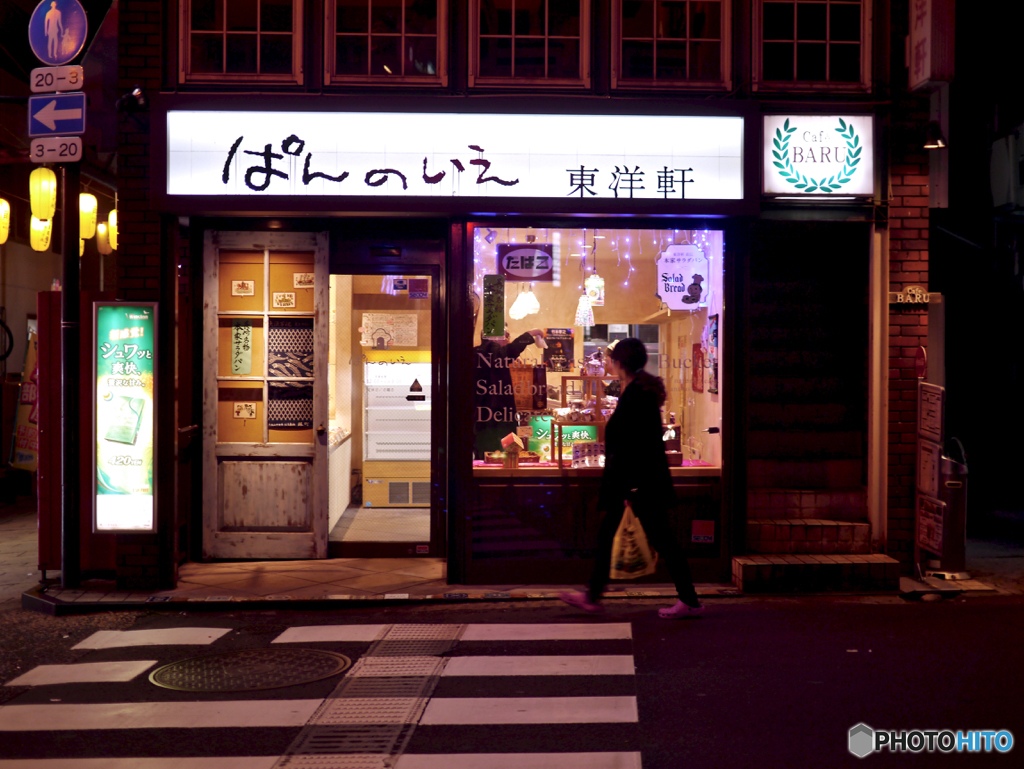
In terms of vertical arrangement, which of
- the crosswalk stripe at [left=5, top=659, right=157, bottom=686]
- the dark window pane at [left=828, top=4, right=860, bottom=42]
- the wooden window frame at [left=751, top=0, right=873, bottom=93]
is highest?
the dark window pane at [left=828, top=4, right=860, bottom=42]

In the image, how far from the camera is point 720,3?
839 cm

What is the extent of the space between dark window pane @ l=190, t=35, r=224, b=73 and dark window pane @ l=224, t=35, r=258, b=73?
0.07 metres

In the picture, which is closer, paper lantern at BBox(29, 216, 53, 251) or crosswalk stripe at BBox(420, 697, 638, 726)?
crosswalk stripe at BBox(420, 697, 638, 726)

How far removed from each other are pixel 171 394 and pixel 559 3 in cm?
511

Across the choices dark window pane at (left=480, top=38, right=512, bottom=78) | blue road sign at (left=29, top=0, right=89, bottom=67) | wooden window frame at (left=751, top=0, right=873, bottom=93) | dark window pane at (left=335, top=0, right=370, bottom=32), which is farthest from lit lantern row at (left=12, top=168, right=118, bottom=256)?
wooden window frame at (left=751, top=0, right=873, bottom=93)

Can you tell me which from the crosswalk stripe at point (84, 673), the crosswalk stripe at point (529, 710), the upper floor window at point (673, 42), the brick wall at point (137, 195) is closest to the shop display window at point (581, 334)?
the upper floor window at point (673, 42)

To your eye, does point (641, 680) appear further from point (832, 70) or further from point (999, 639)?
point (832, 70)

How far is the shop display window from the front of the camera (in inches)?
331

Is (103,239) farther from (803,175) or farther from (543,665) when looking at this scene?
(543,665)

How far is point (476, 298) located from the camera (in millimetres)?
8320

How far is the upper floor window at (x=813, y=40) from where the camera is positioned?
27.6 ft

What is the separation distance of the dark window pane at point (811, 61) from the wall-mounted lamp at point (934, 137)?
1091mm

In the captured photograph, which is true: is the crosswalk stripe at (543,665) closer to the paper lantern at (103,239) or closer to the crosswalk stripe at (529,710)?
the crosswalk stripe at (529,710)

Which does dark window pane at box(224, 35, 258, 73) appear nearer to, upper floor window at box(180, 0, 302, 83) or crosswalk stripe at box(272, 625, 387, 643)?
upper floor window at box(180, 0, 302, 83)
